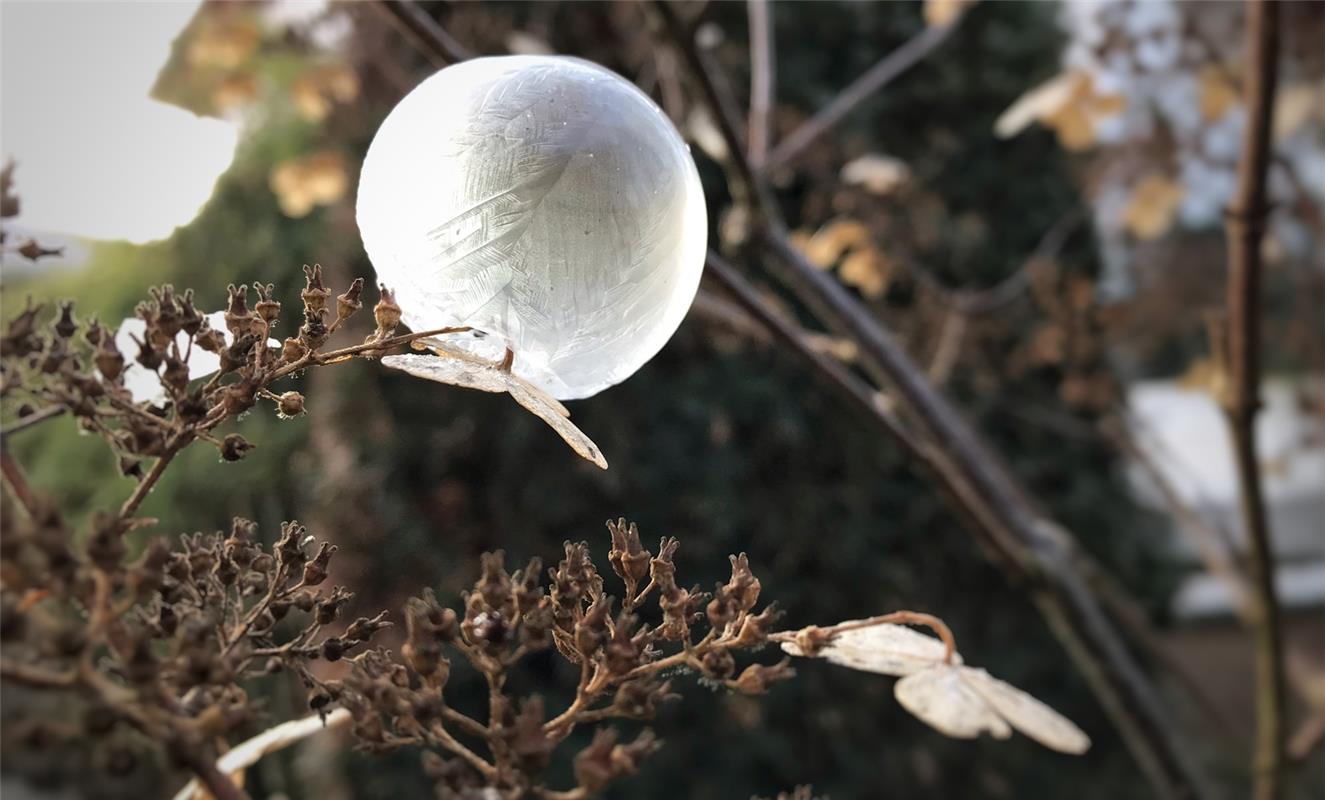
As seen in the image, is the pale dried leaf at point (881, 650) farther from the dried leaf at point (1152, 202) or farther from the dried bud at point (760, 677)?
the dried leaf at point (1152, 202)

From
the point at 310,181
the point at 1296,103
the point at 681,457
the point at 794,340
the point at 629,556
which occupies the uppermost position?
the point at 629,556

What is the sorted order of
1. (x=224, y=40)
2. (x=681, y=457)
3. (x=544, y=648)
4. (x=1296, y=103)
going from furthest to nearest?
(x=1296, y=103) → (x=681, y=457) → (x=224, y=40) → (x=544, y=648)

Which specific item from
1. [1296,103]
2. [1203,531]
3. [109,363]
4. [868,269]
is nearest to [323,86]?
[868,269]

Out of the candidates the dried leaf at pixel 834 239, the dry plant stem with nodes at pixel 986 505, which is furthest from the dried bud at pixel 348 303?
the dried leaf at pixel 834 239

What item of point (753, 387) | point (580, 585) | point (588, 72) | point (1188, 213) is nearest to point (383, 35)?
point (753, 387)

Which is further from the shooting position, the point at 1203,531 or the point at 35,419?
→ the point at 1203,531

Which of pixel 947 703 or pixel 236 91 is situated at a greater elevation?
pixel 947 703

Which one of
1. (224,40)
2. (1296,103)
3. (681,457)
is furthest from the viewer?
(1296,103)

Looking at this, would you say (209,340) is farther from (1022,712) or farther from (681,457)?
(681,457)
